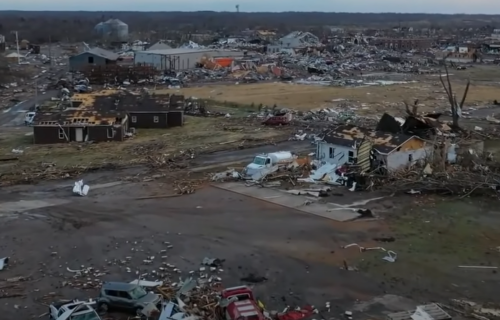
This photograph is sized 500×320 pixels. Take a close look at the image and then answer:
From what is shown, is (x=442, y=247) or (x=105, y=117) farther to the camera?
(x=105, y=117)

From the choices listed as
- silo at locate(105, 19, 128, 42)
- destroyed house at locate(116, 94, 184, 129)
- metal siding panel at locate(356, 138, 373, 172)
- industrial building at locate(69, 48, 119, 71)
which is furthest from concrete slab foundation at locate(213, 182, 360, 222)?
silo at locate(105, 19, 128, 42)

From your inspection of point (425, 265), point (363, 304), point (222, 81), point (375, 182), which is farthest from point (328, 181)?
point (222, 81)

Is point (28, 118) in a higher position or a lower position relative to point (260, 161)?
lower

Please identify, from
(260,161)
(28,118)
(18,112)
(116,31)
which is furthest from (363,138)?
(116,31)

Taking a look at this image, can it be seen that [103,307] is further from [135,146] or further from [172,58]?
[172,58]

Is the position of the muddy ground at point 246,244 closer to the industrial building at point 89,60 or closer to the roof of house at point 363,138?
the roof of house at point 363,138

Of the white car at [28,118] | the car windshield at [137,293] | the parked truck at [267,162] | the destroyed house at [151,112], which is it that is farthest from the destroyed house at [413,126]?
the white car at [28,118]

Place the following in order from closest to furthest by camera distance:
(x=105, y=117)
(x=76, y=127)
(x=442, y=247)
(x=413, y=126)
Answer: (x=442, y=247) → (x=413, y=126) → (x=76, y=127) → (x=105, y=117)

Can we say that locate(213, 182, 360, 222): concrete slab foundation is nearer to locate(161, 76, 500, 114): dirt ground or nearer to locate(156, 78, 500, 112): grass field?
locate(161, 76, 500, 114): dirt ground
